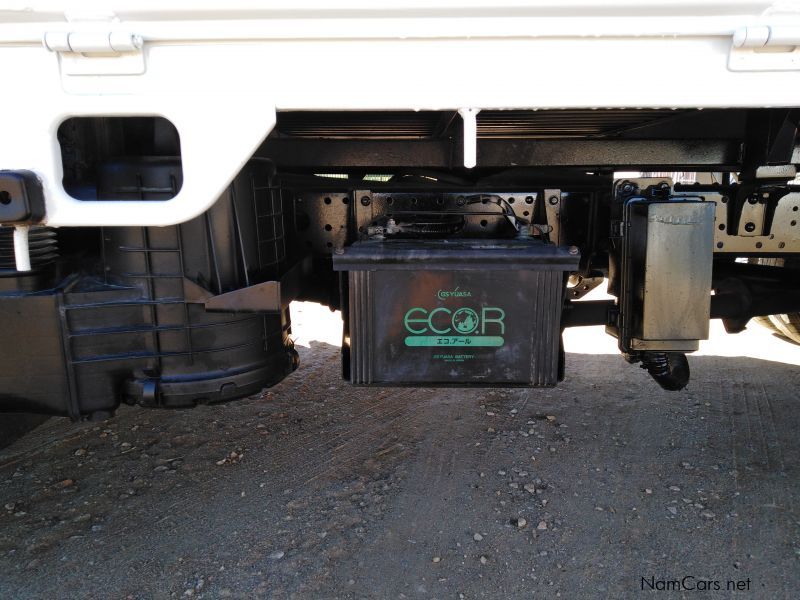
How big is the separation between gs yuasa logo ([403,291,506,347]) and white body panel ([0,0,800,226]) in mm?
561

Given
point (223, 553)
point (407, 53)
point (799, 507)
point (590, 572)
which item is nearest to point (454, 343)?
point (407, 53)

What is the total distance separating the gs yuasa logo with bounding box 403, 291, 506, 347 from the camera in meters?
1.53

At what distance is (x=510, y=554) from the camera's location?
181 centimetres

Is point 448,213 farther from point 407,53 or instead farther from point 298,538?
point 298,538

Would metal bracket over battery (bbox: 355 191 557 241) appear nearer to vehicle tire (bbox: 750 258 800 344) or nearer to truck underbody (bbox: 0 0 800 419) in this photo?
truck underbody (bbox: 0 0 800 419)

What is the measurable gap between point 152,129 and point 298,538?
136cm

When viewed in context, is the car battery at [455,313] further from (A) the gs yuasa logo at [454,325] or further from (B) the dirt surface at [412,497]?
(B) the dirt surface at [412,497]

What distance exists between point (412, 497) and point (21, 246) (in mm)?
1495

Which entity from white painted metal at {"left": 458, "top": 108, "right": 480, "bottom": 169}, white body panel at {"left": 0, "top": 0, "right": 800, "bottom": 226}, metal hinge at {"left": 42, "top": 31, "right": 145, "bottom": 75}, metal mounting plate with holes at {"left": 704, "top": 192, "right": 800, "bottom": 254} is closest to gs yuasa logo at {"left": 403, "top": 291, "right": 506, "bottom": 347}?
white painted metal at {"left": 458, "top": 108, "right": 480, "bottom": 169}

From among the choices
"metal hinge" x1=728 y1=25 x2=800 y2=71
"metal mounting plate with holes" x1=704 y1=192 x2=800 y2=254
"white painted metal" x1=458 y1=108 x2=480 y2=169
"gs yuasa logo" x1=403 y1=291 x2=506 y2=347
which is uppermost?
"metal hinge" x1=728 y1=25 x2=800 y2=71

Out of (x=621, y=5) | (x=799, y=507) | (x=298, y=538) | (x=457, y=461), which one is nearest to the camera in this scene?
(x=621, y=5)

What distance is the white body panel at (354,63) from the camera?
1101mm

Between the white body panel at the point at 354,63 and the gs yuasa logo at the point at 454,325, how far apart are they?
0.56 metres

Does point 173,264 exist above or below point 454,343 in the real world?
above
